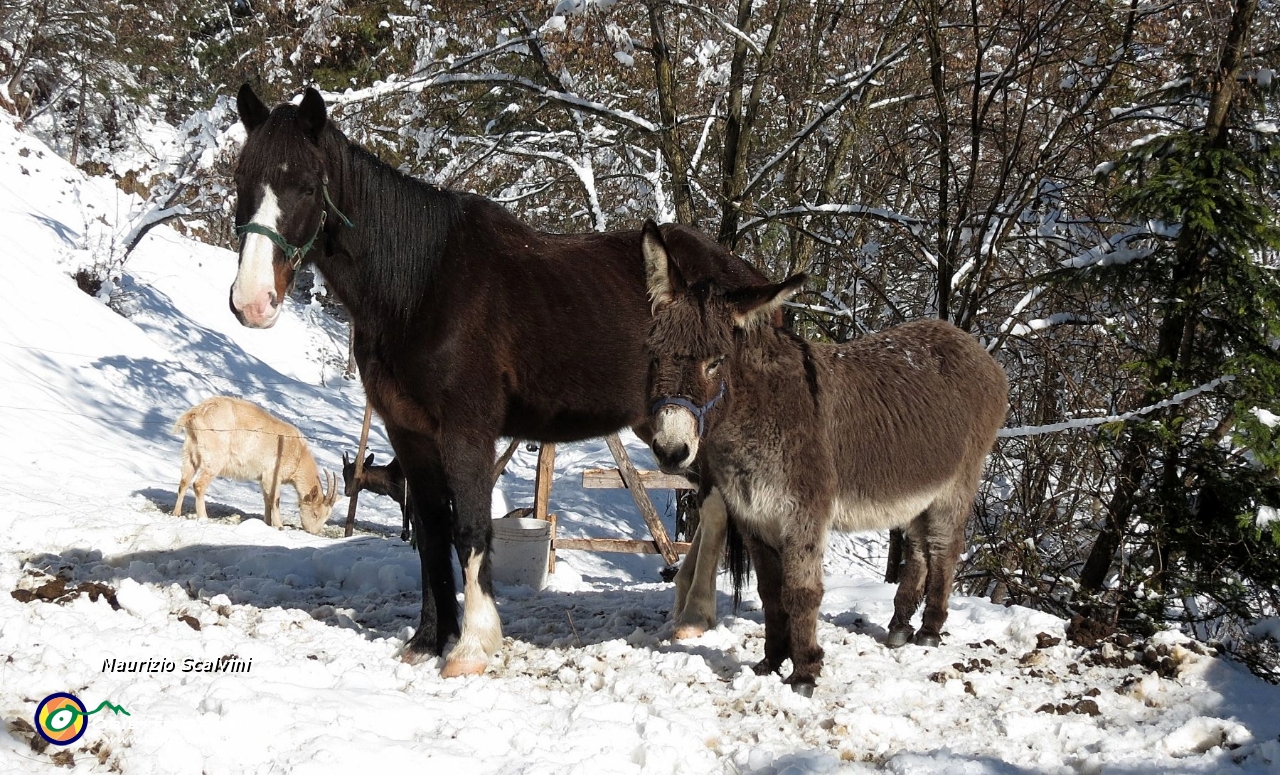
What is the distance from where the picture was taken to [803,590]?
4086 mm

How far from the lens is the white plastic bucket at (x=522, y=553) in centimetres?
710

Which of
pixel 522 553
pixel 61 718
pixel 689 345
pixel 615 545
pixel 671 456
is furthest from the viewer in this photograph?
pixel 615 545

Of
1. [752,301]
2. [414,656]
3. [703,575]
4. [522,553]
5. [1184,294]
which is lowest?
[414,656]

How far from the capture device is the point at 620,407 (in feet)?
16.7

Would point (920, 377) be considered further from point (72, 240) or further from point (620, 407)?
point (72, 240)

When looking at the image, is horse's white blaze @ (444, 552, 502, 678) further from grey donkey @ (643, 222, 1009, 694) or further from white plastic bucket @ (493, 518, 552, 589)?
white plastic bucket @ (493, 518, 552, 589)

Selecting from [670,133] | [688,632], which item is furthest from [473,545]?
[670,133]

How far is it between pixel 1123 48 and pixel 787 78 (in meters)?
3.38

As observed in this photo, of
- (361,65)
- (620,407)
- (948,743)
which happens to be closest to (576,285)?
(620,407)

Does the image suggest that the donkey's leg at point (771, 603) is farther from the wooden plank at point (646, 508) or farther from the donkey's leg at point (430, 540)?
the wooden plank at point (646, 508)

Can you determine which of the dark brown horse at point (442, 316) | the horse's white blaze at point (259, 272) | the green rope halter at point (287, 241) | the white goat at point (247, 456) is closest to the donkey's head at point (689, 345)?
the dark brown horse at point (442, 316)

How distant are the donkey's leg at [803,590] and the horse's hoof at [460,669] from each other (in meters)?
1.55

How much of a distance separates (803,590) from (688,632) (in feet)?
4.01

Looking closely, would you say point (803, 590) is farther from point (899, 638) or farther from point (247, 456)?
point (247, 456)
